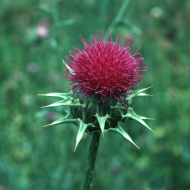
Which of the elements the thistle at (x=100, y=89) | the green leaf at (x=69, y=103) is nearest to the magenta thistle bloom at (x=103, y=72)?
the thistle at (x=100, y=89)

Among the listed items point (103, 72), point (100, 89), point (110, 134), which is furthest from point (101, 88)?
point (110, 134)

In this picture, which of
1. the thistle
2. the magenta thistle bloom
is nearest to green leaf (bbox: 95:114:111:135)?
the thistle

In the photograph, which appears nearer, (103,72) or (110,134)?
(103,72)

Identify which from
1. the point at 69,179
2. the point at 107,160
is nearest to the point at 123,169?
the point at 107,160

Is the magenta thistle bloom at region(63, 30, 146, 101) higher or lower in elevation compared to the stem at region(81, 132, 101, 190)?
higher

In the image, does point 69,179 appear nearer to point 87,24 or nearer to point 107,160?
point 107,160

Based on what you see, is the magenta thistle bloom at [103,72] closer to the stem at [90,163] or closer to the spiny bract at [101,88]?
the spiny bract at [101,88]

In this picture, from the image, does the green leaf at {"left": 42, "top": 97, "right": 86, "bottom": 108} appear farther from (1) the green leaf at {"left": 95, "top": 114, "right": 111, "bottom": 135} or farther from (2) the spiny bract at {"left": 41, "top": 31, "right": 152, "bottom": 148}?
(1) the green leaf at {"left": 95, "top": 114, "right": 111, "bottom": 135}

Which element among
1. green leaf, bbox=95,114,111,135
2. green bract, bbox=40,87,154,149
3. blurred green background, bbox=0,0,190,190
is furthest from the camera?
blurred green background, bbox=0,0,190,190

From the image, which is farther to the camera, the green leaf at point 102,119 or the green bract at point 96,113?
the green bract at point 96,113

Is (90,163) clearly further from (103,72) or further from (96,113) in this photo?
(103,72)

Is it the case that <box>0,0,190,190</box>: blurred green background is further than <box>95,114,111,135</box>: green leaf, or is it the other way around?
<box>0,0,190,190</box>: blurred green background
